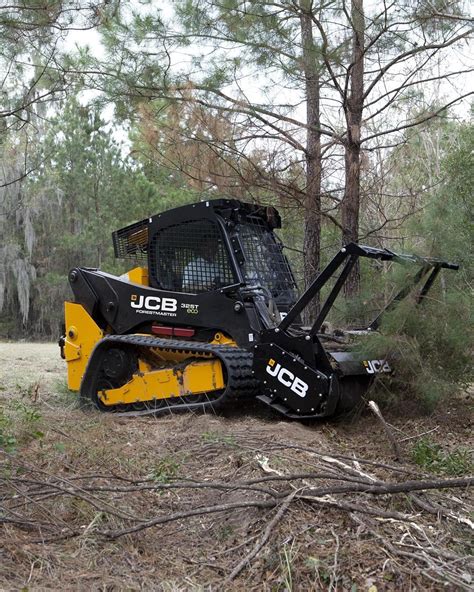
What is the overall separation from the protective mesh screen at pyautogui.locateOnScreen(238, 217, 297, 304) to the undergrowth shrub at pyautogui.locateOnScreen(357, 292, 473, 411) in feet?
4.19

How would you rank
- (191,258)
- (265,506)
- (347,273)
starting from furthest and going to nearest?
(191,258) → (347,273) → (265,506)

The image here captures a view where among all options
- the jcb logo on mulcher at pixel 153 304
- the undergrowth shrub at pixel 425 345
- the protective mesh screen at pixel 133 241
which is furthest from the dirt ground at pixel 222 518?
the protective mesh screen at pixel 133 241

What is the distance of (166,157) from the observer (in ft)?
31.6

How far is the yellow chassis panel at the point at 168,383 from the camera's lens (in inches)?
282

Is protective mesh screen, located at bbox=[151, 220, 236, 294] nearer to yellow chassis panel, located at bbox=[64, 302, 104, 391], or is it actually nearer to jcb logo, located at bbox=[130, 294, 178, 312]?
jcb logo, located at bbox=[130, 294, 178, 312]

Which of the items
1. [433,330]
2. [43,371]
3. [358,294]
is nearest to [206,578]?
[433,330]

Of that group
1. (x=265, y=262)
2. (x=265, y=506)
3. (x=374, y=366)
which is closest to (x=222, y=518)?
(x=265, y=506)

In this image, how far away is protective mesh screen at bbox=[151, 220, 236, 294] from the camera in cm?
756

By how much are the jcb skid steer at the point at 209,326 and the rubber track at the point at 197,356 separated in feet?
0.04

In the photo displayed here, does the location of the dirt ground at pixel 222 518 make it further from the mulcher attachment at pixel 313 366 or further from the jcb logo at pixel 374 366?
the jcb logo at pixel 374 366

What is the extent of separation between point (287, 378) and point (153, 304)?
189 cm

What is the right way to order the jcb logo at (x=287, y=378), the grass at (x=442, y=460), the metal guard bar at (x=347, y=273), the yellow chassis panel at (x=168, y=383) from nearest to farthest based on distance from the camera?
1. the grass at (x=442, y=460)
2. the metal guard bar at (x=347, y=273)
3. the jcb logo at (x=287, y=378)
4. the yellow chassis panel at (x=168, y=383)

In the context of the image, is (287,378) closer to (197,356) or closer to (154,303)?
(197,356)

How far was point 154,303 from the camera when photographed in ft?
25.7
